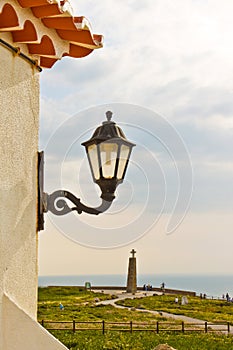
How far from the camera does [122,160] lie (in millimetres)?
3984

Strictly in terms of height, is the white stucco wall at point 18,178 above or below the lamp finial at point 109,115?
below

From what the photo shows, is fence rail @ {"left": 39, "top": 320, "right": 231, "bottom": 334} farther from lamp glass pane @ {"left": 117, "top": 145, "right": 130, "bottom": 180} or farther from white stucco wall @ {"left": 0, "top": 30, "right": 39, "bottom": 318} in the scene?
white stucco wall @ {"left": 0, "top": 30, "right": 39, "bottom": 318}

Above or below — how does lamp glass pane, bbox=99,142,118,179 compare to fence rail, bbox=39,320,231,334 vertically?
above

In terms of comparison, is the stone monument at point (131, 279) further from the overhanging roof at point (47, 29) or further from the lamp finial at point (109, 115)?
the overhanging roof at point (47, 29)

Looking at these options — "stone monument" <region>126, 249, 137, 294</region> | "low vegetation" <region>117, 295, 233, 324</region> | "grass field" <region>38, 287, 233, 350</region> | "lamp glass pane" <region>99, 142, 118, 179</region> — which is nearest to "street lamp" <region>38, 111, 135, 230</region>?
"lamp glass pane" <region>99, 142, 118, 179</region>

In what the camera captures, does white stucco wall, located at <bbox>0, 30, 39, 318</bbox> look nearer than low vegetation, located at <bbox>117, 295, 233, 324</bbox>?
Yes

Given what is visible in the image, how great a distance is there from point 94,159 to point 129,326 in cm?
1691

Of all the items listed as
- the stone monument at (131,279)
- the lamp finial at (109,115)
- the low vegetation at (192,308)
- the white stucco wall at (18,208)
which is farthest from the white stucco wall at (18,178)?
the stone monument at (131,279)

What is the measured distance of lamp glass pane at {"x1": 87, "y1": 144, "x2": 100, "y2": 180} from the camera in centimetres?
396

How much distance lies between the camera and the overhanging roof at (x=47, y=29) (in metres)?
3.09

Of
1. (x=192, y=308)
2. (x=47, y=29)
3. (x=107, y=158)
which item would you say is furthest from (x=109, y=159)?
(x=192, y=308)

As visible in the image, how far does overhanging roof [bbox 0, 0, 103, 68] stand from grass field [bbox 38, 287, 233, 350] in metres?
12.4

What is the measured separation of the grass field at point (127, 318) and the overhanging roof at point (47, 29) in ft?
40.7

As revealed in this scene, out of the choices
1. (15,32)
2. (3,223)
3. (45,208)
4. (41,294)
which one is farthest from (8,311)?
(41,294)
